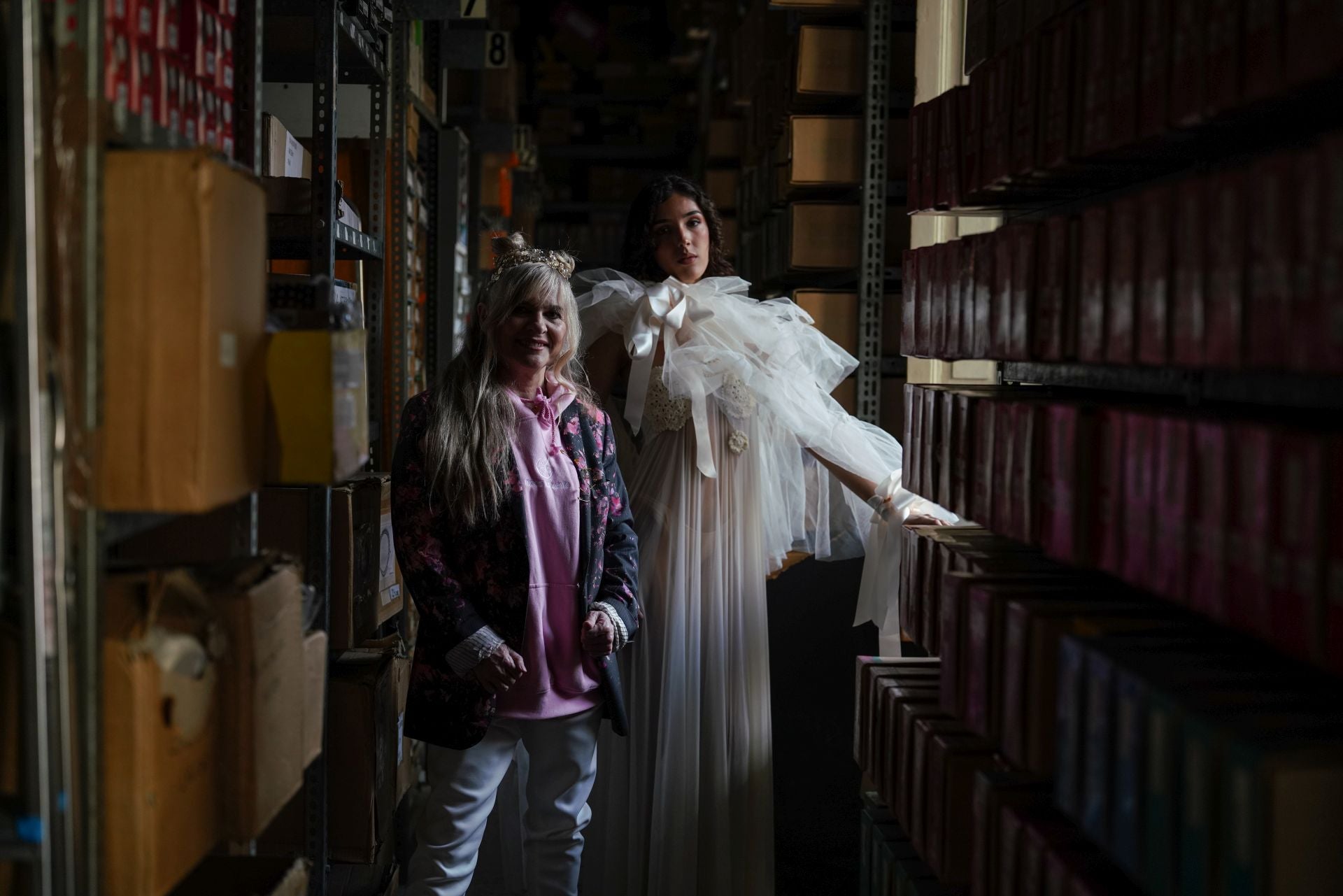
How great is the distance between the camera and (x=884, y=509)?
2324 millimetres

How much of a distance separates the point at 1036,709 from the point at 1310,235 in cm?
64

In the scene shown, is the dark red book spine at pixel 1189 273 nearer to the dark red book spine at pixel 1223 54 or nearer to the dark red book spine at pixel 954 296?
the dark red book spine at pixel 1223 54

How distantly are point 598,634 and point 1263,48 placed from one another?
1476mm

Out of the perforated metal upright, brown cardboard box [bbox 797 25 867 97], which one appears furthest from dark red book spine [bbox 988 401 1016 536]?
brown cardboard box [bbox 797 25 867 97]

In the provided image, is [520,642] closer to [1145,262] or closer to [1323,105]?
[1145,262]

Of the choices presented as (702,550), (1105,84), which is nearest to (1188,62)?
(1105,84)

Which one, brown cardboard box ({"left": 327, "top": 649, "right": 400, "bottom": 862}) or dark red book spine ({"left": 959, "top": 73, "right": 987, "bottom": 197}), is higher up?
dark red book spine ({"left": 959, "top": 73, "right": 987, "bottom": 197})

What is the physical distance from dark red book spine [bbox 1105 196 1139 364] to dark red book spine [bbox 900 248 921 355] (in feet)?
2.09

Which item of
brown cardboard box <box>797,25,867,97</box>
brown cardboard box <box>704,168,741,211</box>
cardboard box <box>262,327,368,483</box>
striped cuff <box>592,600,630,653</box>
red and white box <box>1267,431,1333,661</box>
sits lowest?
striped cuff <box>592,600,630,653</box>

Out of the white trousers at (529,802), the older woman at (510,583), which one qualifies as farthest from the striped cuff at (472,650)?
the white trousers at (529,802)

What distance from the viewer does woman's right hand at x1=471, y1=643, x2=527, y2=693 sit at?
2055 mm

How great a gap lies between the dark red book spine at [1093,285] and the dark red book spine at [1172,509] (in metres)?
0.16

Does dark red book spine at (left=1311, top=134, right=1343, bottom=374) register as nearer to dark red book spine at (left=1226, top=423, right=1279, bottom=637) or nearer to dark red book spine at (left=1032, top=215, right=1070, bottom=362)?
dark red book spine at (left=1226, top=423, right=1279, bottom=637)

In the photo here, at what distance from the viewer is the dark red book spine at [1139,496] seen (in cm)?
120
